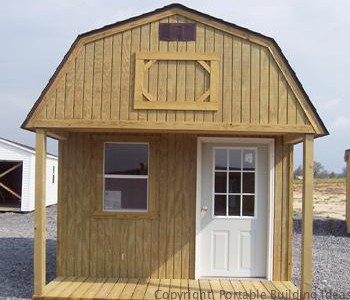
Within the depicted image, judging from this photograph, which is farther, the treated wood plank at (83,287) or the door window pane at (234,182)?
the door window pane at (234,182)

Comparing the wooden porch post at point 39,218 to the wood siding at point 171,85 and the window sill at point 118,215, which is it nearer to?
the wood siding at point 171,85

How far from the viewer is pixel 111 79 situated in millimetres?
6832

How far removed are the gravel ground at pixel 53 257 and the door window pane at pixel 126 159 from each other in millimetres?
2064

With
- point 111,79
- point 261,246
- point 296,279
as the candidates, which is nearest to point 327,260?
point 296,279

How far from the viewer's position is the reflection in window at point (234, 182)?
8062 mm

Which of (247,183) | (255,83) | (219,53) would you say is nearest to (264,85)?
(255,83)

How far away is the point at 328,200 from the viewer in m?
29.8

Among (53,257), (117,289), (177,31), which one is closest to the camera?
(177,31)

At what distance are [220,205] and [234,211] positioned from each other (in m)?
0.24

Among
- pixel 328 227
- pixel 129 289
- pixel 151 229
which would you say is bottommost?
pixel 328 227

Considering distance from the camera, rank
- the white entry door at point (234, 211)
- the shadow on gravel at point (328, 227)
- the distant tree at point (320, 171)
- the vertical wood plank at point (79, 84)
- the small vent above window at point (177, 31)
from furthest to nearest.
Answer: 1. the distant tree at point (320, 171)
2. the shadow on gravel at point (328, 227)
3. the white entry door at point (234, 211)
4. the small vent above window at point (177, 31)
5. the vertical wood plank at point (79, 84)

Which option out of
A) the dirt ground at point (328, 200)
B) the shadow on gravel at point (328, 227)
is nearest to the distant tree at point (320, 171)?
the dirt ground at point (328, 200)

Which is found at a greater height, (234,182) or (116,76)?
(116,76)

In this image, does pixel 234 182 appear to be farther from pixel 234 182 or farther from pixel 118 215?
pixel 118 215
